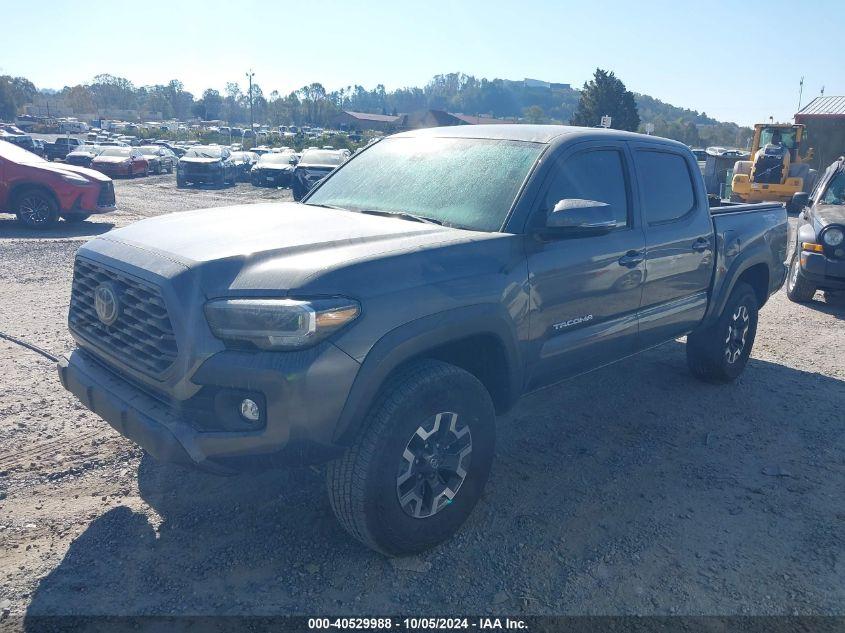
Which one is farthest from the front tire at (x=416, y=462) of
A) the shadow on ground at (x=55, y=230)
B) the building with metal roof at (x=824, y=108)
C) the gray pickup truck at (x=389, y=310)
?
the building with metal roof at (x=824, y=108)

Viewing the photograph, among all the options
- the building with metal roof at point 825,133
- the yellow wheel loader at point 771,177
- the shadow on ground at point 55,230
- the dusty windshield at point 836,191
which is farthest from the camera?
the building with metal roof at point 825,133

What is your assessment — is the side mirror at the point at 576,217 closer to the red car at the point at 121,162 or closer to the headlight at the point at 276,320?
the headlight at the point at 276,320

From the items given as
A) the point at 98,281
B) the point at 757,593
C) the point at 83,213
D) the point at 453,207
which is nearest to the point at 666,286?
the point at 453,207

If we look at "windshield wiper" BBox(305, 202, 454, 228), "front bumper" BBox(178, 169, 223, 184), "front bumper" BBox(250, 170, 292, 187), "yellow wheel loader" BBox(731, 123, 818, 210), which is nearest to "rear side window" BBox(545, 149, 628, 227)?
"windshield wiper" BBox(305, 202, 454, 228)

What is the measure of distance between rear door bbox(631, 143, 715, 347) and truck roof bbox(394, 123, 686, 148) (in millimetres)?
314

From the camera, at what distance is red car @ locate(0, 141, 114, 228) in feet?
40.0

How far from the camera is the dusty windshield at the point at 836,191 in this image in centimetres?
925

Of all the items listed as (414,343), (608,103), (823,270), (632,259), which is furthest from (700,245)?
(608,103)

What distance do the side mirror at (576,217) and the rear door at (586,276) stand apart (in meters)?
0.12

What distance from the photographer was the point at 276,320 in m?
2.70

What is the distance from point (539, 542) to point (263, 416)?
157cm

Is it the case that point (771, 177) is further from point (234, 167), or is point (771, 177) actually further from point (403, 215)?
point (403, 215)

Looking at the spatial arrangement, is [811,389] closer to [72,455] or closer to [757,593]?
[757,593]

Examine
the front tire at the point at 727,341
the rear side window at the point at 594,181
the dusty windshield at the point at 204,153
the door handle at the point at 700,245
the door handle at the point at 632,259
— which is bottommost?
the front tire at the point at 727,341
